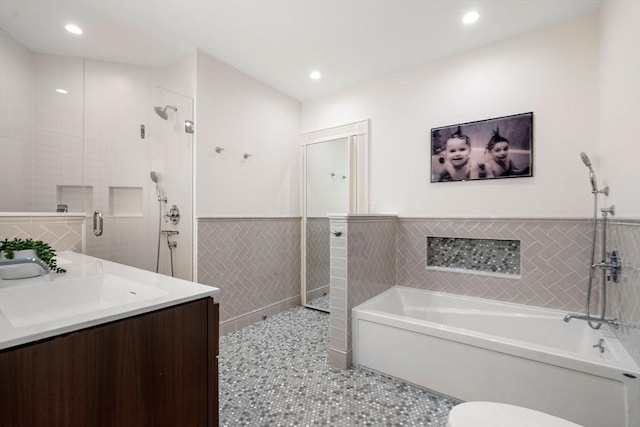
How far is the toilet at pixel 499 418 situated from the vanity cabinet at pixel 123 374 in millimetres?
1005

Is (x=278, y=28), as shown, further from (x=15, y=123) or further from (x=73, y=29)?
(x=15, y=123)

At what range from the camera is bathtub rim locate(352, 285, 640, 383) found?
1.44 meters

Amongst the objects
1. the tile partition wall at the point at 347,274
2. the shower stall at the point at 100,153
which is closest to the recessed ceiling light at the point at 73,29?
the shower stall at the point at 100,153

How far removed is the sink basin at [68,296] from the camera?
44.3 inches

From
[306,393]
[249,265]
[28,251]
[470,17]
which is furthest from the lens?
[249,265]

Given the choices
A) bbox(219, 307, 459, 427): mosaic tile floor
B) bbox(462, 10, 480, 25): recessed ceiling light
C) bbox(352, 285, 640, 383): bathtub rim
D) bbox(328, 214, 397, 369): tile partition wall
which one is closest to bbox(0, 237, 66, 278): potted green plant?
bbox(219, 307, 459, 427): mosaic tile floor

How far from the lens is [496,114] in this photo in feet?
8.14

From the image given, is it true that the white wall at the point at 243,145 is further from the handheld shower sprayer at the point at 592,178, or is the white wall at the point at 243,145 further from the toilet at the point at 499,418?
the handheld shower sprayer at the point at 592,178

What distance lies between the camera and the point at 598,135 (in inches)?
83.2

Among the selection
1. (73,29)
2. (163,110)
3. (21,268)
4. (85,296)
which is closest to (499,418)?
(85,296)

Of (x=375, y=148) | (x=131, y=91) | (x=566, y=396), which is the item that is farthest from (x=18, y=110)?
(x=566, y=396)

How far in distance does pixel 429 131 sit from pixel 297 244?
2.08 meters

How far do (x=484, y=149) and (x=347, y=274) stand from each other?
1.69m

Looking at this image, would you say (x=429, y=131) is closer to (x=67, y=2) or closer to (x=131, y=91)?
(x=131, y=91)
